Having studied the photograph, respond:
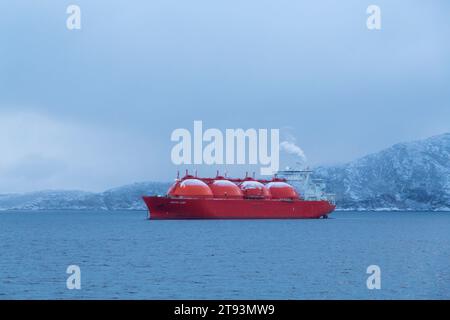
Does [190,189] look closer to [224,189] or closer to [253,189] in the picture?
[224,189]

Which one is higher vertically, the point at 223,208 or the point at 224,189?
the point at 224,189

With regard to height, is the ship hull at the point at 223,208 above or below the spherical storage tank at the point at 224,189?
below

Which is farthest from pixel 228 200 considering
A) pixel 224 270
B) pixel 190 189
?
pixel 224 270

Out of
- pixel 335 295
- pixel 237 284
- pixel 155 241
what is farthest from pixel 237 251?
pixel 335 295

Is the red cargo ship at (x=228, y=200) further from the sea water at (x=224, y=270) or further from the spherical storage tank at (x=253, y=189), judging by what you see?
the sea water at (x=224, y=270)

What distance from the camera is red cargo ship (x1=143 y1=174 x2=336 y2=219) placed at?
97.4 metres

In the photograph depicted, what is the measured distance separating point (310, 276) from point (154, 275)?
380 inches

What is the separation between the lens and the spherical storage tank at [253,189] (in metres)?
105

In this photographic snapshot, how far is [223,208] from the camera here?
335 feet

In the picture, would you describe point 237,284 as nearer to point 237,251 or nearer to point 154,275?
point 154,275

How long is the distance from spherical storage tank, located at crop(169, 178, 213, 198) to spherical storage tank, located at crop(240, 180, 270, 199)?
31.0ft

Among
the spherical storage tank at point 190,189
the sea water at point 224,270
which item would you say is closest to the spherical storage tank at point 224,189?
the spherical storage tank at point 190,189

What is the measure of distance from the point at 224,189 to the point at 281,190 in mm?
14887

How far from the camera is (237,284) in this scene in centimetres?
3462
